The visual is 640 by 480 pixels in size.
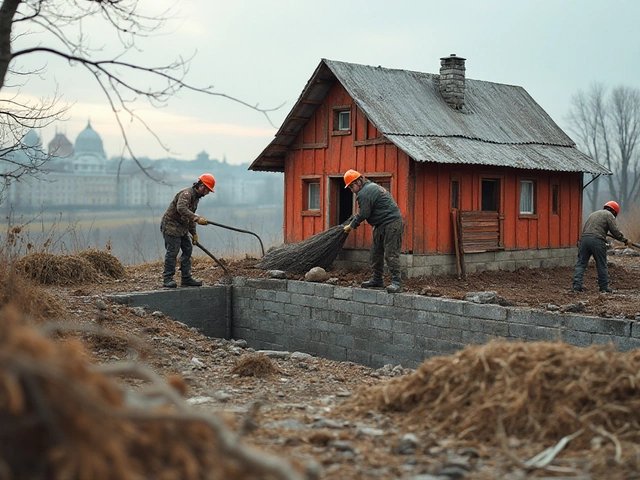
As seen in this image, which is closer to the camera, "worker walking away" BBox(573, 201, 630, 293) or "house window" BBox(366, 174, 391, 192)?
"worker walking away" BBox(573, 201, 630, 293)

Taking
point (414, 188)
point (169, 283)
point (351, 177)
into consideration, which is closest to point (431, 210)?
point (414, 188)

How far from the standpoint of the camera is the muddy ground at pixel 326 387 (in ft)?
16.7

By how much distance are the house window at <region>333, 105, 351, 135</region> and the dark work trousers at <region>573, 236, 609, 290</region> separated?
569 centimetres

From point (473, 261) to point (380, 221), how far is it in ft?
11.7

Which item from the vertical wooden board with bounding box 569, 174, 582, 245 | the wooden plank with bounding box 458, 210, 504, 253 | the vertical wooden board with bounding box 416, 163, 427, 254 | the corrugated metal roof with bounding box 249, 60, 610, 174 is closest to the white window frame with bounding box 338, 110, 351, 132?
the corrugated metal roof with bounding box 249, 60, 610, 174

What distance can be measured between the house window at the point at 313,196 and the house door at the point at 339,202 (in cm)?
60

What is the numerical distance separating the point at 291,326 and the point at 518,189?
6.69 meters

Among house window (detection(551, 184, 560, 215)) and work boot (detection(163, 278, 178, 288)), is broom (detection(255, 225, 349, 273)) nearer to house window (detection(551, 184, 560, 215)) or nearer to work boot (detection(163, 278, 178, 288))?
work boot (detection(163, 278, 178, 288))

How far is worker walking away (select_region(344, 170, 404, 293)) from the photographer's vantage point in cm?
1384

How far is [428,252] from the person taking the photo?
15875 millimetres

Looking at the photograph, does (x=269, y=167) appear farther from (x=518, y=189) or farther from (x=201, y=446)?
(x=201, y=446)

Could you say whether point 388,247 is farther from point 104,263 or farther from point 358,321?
point 104,263

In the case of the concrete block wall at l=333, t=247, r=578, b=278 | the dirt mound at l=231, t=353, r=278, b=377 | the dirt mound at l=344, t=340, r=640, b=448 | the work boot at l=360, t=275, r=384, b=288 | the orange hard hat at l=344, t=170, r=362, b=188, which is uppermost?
the orange hard hat at l=344, t=170, r=362, b=188

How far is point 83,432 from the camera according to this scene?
343 centimetres
